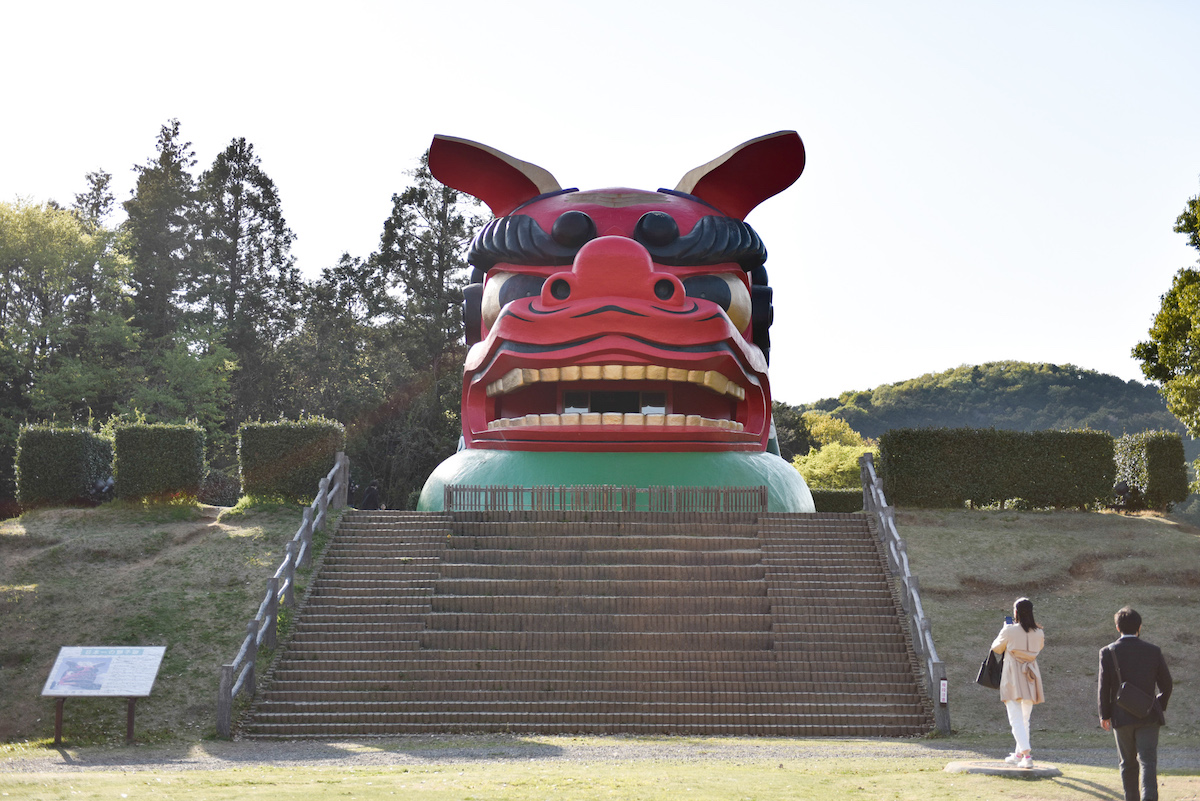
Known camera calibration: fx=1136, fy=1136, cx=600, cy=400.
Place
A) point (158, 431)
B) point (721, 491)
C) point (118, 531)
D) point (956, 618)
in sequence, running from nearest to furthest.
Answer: point (956, 618), point (721, 491), point (118, 531), point (158, 431)

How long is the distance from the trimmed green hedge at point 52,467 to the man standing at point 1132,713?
19.5 meters

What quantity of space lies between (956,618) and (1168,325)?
41.3ft

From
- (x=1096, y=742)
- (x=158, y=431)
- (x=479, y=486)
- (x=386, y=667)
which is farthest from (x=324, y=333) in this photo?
(x=1096, y=742)

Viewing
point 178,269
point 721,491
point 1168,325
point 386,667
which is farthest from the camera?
point 178,269

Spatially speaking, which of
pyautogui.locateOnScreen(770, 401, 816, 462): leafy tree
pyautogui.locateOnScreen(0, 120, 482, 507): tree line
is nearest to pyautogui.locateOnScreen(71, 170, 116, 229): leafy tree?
pyautogui.locateOnScreen(0, 120, 482, 507): tree line

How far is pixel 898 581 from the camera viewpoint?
16672mm

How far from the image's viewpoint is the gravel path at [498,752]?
10492 millimetres

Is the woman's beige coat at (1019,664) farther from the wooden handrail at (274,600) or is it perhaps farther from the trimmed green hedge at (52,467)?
the trimmed green hedge at (52,467)

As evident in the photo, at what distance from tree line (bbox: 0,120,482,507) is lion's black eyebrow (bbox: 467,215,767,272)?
772 inches

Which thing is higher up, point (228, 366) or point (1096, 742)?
point (228, 366)

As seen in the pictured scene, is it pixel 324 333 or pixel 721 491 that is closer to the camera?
pixel 721 491

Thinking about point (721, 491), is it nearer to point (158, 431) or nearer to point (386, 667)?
point (386, 667)

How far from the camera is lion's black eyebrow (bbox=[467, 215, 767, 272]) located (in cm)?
2033

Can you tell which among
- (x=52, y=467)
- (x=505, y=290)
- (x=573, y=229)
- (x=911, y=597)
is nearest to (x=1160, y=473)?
(x=911, y=597)
